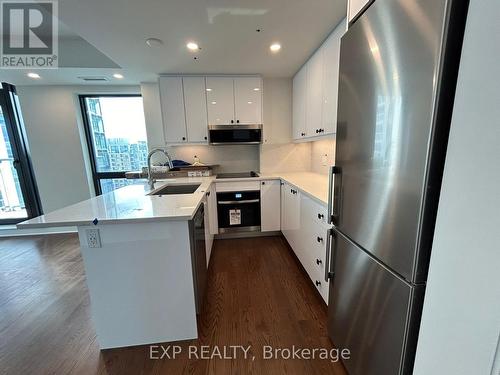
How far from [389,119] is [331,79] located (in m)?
1.32

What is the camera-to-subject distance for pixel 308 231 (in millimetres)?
1953

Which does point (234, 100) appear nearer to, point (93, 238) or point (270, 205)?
point (270, 205)

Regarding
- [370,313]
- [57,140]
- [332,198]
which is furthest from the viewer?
[57,140]

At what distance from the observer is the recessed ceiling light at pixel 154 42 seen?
1988mm

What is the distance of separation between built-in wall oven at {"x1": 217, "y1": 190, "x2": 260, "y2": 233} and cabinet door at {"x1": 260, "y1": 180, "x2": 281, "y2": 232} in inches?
2.9

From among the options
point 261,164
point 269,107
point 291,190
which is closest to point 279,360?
point 291,190

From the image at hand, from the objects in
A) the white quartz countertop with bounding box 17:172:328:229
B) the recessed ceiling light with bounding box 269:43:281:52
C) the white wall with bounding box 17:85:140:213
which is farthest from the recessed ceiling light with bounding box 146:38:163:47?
the white wall with bounding box 17:85:140:213

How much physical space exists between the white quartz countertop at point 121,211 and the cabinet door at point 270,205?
1.28 metres

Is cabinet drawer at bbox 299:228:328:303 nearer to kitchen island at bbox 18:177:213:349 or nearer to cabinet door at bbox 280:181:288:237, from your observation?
cabinet door at bbox 280:181:288:237

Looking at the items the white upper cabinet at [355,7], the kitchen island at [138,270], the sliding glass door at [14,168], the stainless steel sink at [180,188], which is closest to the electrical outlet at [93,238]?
the kitchen island at [138,270]

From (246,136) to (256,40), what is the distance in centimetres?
127

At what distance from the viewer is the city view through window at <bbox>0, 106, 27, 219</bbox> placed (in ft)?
11.2

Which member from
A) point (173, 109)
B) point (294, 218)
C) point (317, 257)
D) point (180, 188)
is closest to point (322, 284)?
point (317, 257)

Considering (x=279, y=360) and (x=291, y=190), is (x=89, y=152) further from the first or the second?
(x=279, y=360)
